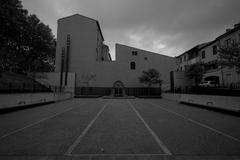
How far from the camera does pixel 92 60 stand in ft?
120

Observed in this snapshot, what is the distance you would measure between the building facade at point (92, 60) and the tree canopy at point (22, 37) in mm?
5298

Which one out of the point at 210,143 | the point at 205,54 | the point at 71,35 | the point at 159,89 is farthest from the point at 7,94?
the point at 205,54

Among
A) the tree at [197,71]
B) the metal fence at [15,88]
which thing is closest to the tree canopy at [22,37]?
the metal fence at [15,88]

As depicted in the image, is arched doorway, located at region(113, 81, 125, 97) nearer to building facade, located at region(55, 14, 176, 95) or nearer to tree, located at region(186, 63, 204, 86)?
building facade, located at region(55, 14, 176, 95)

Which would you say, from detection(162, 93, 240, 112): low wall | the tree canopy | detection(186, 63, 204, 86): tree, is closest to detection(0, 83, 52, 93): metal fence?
the tree canopy

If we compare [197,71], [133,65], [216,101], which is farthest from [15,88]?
[197,71]

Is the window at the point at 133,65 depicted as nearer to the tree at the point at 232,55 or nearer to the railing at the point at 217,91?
the railing at the point at 217,91

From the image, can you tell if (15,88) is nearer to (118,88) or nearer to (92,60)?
(92,60)

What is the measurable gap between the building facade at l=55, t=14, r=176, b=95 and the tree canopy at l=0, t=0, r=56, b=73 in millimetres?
5298

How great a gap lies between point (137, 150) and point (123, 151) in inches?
15.2

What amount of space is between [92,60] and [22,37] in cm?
1583

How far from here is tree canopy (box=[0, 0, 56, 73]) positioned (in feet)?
55.8

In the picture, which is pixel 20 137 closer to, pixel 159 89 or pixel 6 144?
pixel 6 144

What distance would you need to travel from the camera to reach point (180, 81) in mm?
35062
